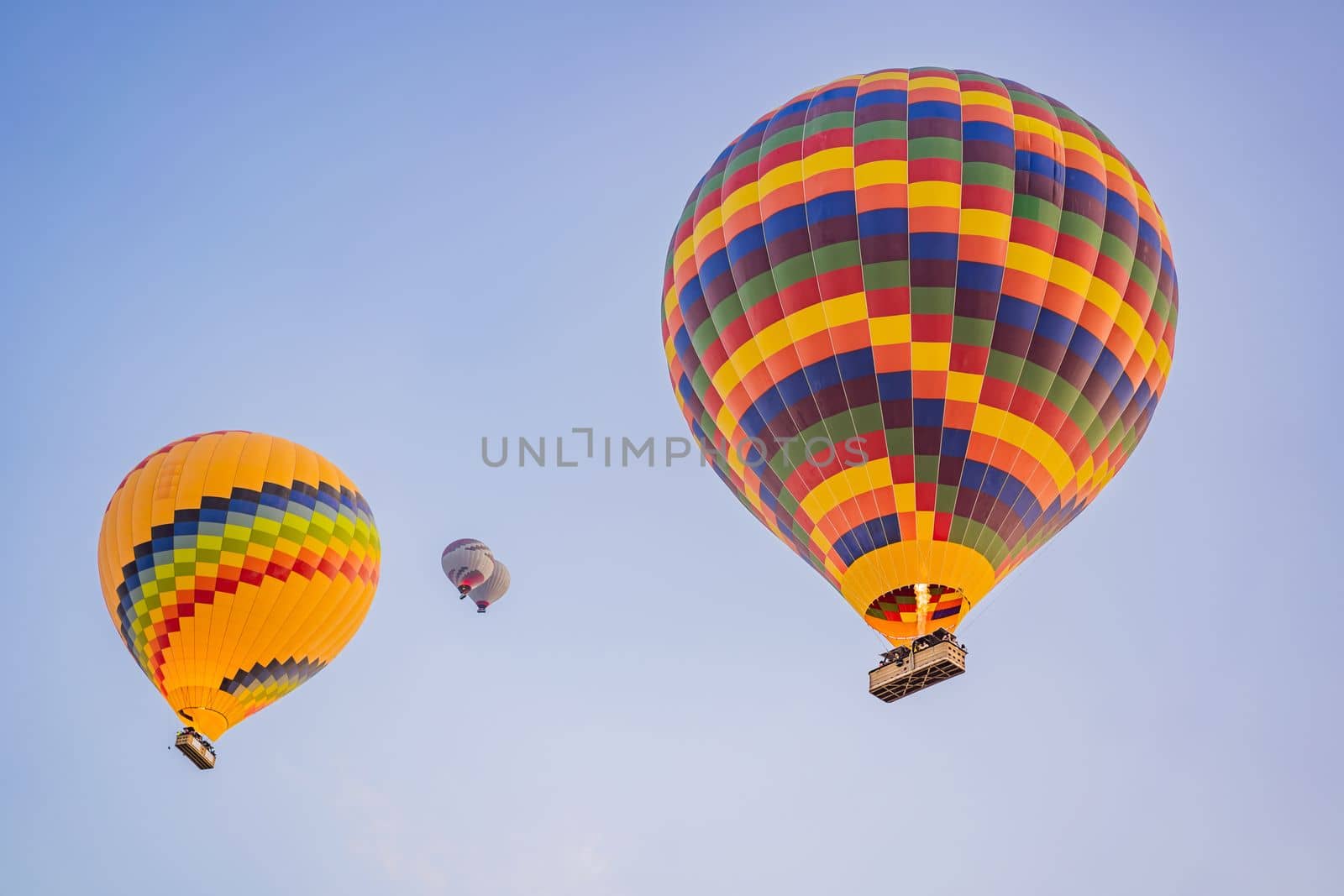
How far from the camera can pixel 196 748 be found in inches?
→ 758

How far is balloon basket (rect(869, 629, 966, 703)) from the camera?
14727 mm

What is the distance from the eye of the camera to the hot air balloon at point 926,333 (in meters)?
15.5

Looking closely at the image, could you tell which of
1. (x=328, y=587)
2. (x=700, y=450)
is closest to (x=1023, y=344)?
(x=700, y=450)

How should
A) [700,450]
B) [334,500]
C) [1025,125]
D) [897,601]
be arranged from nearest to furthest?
[897,601], [1025,125], [700,450], [334,500]

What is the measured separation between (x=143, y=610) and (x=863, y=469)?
9.95 meters

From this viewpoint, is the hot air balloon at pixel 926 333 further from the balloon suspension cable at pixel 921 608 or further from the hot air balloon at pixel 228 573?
the hot air balloon at pixel 228 573

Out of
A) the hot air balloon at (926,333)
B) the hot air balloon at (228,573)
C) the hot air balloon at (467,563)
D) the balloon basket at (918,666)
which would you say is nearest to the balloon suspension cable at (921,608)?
the hot air balloon at (926,333)

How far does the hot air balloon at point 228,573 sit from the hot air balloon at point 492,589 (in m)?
11.6

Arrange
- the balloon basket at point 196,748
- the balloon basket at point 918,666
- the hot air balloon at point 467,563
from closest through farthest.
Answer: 1. the balloon basket at point 918,666
2. the balloon basket at point 196,748
3. the hot air balloon at point 467,563

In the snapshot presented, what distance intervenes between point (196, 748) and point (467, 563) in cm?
1396

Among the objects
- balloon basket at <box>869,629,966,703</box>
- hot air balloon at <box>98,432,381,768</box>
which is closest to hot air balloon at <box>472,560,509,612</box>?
hot air balloon at <box>98,432,381,768</box>

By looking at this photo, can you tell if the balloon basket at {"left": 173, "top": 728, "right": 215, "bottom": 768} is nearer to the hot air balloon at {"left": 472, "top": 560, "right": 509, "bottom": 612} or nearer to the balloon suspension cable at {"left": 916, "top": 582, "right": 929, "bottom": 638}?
the balloon suspension cable at {"left": 916, "top": 582, "right": 929, "bottom": 638}

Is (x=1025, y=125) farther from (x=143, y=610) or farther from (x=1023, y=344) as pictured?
(x=143, y=610)

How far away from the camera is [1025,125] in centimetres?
1669
